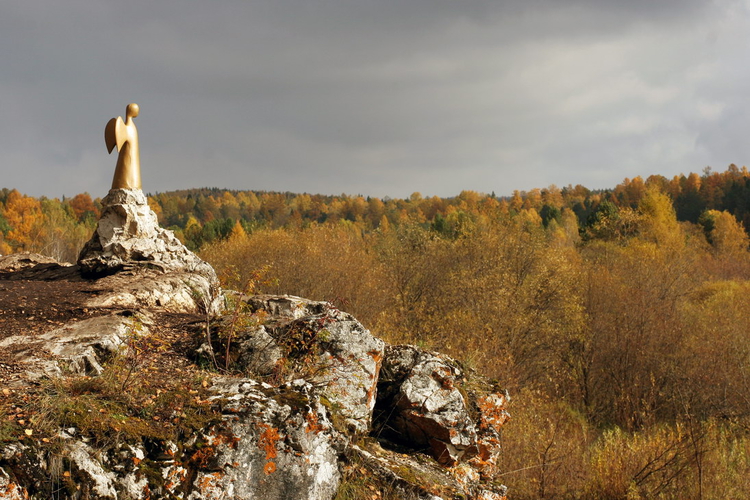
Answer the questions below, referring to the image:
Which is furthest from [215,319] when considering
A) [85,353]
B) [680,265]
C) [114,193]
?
[680,265]

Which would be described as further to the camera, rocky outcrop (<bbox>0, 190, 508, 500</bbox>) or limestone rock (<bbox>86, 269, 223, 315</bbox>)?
limestone rock (<bbox>86, 269, 223, 315</bbox>)

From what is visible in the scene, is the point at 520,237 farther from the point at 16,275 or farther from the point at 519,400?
the point at 16,275

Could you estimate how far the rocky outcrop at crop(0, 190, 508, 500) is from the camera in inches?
177

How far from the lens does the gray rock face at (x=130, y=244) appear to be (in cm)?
977

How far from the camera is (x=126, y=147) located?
10.3 metres

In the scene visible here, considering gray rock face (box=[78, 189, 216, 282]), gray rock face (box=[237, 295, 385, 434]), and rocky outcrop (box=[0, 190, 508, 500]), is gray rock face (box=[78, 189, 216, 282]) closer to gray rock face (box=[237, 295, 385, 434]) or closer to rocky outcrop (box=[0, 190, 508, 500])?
rocky outcrop (box=[0, 190, 508, 500])

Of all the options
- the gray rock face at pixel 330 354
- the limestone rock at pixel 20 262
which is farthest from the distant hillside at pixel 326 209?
the gray rock face at pixel 330 354

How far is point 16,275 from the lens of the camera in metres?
10.7

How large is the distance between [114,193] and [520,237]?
21018 mm

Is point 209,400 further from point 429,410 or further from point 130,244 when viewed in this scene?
point 130,244

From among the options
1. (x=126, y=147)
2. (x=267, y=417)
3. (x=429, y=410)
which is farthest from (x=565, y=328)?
(x=267, y=417)

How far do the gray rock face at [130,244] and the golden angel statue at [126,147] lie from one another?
22cm

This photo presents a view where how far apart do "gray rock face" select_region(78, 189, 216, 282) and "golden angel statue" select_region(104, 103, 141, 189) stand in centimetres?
22

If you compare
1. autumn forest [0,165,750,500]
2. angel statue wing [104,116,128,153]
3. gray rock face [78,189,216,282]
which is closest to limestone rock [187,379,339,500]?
gray rock face [78,189,216,282]
